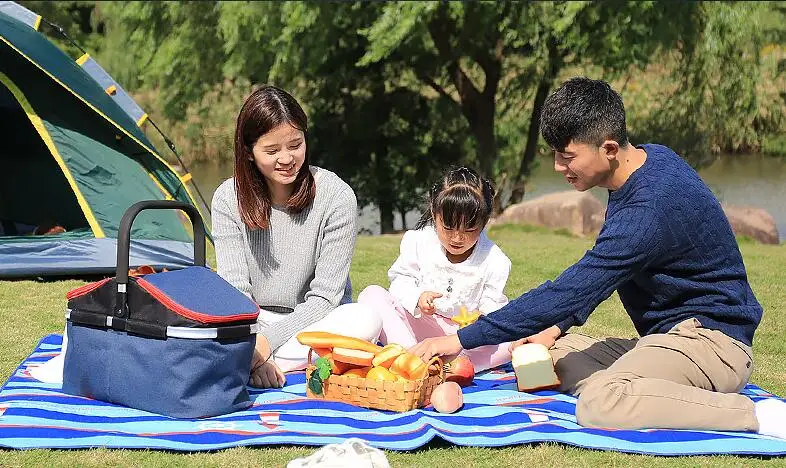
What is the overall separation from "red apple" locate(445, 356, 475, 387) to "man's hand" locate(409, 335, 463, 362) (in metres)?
0.17

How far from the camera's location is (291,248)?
3838mm

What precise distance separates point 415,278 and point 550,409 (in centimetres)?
88

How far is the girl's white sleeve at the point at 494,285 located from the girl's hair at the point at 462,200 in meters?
0.18

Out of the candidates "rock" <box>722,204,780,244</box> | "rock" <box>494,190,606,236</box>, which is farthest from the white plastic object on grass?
"rock" <box>722,204,780,244</box>

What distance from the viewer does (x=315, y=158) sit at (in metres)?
13.8

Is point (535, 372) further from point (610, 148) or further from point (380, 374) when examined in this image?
point (610, 148)

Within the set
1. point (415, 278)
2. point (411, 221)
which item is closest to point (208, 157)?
point (411, 221)

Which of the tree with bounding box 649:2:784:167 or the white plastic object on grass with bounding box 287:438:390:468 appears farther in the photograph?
the tree with bounding box 649:2:784:167

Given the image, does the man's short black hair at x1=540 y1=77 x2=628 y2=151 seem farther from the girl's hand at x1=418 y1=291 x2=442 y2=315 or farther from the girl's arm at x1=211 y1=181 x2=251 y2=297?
the girl's arm at x1=211 y1=181 x2=251 y2=297

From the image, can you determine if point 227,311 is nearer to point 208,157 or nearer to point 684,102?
point 684,102

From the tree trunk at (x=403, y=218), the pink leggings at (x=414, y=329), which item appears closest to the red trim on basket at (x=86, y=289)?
the pink leggings at (x=414, y=329)

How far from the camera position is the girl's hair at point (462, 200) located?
12.3ft

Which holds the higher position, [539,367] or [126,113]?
[126,113]

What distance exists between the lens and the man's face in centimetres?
317
